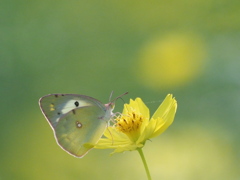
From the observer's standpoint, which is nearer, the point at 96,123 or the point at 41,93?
the point at 96,123

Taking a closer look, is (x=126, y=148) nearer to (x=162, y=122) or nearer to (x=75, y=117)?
(x=162, y=122)

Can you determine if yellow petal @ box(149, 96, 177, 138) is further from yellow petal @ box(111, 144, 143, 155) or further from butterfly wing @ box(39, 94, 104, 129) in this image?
butterfly wing @ box(39, 94, 104, 129)

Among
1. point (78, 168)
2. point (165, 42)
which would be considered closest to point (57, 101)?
point (78, 168)

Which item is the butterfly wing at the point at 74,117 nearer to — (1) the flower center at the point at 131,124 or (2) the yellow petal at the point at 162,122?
(1) the flower center at the point at 131,124

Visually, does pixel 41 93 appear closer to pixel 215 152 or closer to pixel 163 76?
pixel 163 76

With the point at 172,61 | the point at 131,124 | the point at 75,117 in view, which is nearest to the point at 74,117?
the point at 75,117

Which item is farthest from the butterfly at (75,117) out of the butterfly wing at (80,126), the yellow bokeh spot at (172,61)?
the yellow bokeh spot at (172,61)

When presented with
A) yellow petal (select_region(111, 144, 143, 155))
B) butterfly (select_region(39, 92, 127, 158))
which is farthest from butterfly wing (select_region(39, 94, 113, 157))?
yellow petal (select_region(111, 144, 143, 155))
